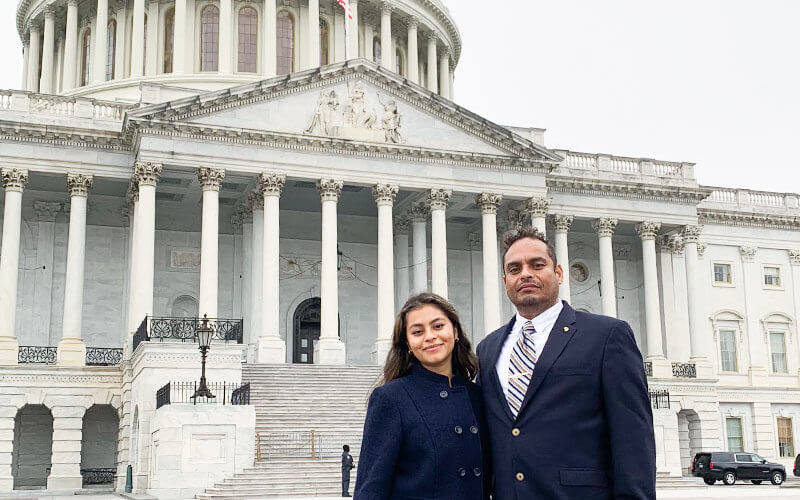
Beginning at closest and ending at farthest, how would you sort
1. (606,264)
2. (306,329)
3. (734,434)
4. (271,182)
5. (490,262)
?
(271,182) → (490,262) → (606,264) → (306,329) → (734,434)

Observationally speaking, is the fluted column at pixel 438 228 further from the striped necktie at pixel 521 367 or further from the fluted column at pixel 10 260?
the striped necktie at pixel 521 367

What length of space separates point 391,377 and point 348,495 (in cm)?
2231

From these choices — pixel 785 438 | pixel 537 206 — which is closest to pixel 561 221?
pixel 537 206

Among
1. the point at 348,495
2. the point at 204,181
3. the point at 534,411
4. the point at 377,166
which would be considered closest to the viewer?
the point at 534,411

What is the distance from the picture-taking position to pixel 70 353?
132ft

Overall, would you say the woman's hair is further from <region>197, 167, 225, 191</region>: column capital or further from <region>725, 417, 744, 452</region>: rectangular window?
<region>725, 417, 744, 452</region>: rectangular window

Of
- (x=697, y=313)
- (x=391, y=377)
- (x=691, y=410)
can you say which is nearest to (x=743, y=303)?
(x=697, y=313)

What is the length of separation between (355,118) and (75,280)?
13540mm

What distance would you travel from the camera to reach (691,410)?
48250mm

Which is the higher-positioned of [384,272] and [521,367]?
[384,272]

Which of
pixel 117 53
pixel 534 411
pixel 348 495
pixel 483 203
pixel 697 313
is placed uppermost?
pixel 117 53

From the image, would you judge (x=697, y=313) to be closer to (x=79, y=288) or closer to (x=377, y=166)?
(x=377, y=166)

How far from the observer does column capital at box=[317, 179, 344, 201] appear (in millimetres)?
42781

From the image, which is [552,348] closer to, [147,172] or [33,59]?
[147,172]
